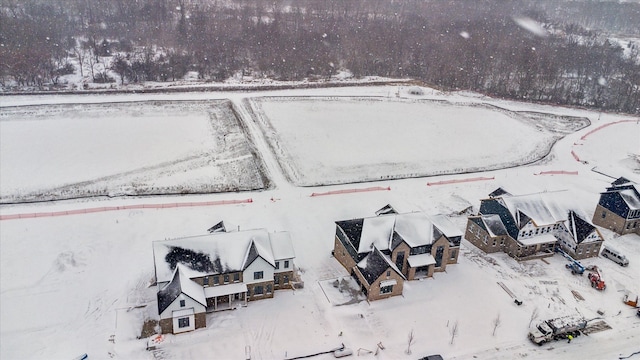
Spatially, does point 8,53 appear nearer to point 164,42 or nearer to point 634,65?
point 164,42

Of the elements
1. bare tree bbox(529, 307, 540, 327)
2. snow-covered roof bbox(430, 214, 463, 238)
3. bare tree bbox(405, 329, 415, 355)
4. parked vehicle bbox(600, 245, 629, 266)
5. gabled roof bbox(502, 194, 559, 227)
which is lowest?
bare tree bbox(405, 329, 415, 355)

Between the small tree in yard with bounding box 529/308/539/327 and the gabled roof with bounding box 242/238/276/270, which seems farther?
the small tree in yard with bounding box 529/308/539/327

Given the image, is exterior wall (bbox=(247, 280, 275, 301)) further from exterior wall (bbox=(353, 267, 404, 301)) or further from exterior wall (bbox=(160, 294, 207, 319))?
exterior wall (bbox=(353, 267, 404, 301))

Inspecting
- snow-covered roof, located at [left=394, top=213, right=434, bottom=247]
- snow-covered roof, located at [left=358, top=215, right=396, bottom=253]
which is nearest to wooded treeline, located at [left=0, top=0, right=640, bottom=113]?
snow-covered roof, located at [left=394, top=213, right=434, bottom=247]

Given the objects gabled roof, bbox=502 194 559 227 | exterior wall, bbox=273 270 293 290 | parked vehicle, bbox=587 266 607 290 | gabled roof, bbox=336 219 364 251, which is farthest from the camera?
gabled roof, bbox=502 194 559 227

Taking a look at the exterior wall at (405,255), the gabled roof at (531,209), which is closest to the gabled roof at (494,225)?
the gabled roof at (531,209)

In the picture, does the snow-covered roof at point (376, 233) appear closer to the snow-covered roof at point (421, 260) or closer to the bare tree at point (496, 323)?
the snow-covered roof at point (421, 260)

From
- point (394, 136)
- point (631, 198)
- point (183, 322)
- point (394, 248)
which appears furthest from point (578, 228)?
point (183, 322)
